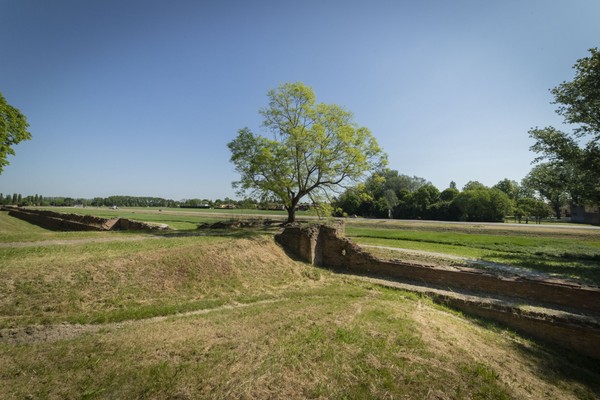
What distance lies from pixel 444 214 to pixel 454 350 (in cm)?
4960

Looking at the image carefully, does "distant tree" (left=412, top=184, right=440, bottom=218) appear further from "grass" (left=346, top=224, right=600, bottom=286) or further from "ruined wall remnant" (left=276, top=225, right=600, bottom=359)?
"ruined wall remnant" (left=276, top=225, right=600, bottom=359)

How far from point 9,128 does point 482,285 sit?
2717 cm

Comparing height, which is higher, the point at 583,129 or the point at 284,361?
the point at 583,129

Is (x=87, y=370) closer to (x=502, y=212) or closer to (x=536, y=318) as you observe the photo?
(x=536, y=318)

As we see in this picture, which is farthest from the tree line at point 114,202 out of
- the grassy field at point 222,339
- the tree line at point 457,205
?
the grassy field at point 222,339

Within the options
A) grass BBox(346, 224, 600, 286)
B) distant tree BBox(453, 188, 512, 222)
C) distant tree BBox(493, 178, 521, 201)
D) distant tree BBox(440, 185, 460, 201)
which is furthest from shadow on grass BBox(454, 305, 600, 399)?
distant tree BBox(493, 178, 521, 201)

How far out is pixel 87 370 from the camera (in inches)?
184

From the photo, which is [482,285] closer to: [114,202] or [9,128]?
[9,128]

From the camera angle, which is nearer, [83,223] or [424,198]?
[83,223]

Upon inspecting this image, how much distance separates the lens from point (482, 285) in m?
12.3

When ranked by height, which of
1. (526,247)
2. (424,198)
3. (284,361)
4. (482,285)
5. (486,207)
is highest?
(424,198)

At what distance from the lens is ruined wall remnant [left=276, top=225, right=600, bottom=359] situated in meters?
8.85

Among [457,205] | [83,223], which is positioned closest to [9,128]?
[83,223]

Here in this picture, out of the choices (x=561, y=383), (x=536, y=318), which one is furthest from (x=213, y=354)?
(x=536, y=318)
